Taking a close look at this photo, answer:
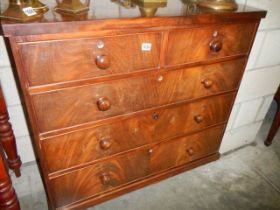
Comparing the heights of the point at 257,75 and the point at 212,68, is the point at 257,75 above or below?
below

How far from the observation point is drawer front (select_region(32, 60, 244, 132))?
2.72 feet

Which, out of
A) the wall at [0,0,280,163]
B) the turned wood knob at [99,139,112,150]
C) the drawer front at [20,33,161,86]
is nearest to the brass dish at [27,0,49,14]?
the drawer front at [20,33,161,86]

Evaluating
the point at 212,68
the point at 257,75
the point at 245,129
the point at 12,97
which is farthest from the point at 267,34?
the point at 12,97

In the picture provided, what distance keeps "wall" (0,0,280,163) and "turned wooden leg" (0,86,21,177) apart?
10 centimetres

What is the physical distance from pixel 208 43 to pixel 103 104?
0.51 m

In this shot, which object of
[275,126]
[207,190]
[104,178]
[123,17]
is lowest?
[207,190]

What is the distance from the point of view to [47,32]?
68cm

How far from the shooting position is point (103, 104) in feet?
2.90

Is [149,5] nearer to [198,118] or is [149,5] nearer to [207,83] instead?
[207,83]

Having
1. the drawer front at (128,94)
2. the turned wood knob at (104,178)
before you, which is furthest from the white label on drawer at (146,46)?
the turned wood knob at (104,178)

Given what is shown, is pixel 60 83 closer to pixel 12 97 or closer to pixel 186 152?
pixel 12 97

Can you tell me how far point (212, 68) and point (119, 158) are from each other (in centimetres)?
60

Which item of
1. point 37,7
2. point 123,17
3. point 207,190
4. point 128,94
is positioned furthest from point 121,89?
point 207,190

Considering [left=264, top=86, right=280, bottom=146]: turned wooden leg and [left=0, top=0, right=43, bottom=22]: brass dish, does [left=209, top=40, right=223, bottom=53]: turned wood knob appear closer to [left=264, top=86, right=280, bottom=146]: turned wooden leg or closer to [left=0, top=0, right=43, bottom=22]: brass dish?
[left=0, top=0, right=43, bottom=22]: brass dish
